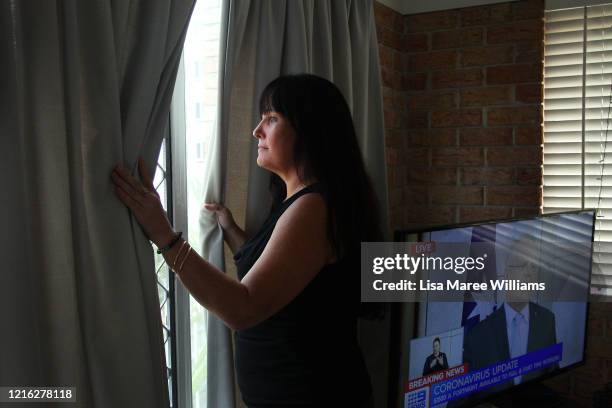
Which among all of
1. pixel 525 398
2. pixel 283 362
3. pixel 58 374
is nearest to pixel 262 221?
pixel 283 362

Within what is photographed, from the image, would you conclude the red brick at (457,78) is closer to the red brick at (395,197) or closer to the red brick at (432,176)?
the red brick at (432,176)

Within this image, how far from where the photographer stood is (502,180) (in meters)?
2.66

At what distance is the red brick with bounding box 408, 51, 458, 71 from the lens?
2.72 meters

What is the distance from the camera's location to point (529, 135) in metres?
2.59

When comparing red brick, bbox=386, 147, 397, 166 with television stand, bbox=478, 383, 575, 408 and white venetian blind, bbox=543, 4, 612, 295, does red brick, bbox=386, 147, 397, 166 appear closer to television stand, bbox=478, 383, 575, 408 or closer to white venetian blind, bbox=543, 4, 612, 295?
white venetian blind, bbox=543, 4, 612, 295

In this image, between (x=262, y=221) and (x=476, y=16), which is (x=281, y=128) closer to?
(x=262, y=221)

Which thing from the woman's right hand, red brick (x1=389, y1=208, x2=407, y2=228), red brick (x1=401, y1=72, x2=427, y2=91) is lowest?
red brick (x1=389, y1=208, x2=407, y2=228)

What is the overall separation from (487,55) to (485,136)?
0.35 metres

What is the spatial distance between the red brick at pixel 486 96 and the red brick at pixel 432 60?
5.6 inches

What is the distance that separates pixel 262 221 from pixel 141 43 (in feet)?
2.11

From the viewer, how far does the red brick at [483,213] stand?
8.74 feet

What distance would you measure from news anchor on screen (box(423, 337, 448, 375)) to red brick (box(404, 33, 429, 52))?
1.41m

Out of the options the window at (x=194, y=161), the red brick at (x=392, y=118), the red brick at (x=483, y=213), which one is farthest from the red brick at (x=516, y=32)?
the window at (x=194, y=161)

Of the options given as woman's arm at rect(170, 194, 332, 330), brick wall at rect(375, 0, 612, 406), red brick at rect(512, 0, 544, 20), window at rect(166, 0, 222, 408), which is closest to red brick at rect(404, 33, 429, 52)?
brick wall at rect(375, 0, 612, 406)
